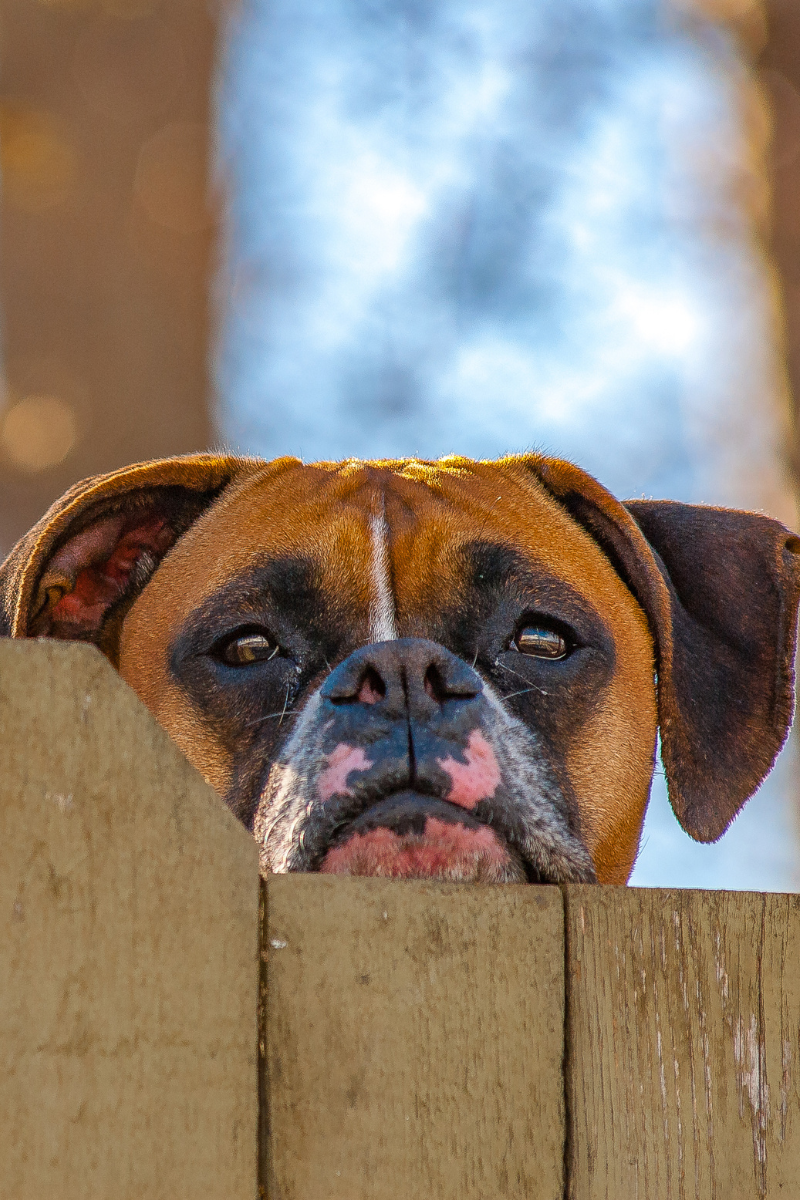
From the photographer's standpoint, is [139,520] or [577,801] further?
[139,520]

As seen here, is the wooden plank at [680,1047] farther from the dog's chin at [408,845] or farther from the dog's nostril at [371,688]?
the dog's nostril at [371,688]

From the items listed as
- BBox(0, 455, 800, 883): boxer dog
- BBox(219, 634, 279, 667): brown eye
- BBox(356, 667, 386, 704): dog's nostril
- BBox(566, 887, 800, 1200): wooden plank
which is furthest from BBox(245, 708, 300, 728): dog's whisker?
BBox(566, 887, 800, 1200): wooden plank

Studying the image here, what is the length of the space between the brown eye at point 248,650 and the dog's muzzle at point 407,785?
0.62m

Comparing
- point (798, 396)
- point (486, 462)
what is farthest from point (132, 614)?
point (798, 396)

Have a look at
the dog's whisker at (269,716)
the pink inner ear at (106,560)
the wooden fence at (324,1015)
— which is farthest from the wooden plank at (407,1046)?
the pink inner ear at (106,560)

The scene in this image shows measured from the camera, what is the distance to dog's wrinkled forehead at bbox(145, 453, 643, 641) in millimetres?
3260

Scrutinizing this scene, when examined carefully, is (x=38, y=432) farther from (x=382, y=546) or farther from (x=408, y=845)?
(x=408, y=845)

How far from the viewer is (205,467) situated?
12.4 feet

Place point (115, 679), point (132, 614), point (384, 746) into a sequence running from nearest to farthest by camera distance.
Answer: point (115, 679)
point (384, 746)
point (132, 614)

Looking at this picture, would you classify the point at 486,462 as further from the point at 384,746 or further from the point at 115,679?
the point at 115,679

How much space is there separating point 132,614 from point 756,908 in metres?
2.21

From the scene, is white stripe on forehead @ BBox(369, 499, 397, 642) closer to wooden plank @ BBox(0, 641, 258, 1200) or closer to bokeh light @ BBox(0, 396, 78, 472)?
wooden plank @ BBox(0, 641, 258, 1200)

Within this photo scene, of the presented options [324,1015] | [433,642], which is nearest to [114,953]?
[324,1015]

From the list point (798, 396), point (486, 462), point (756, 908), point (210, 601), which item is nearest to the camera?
point (756, 908)
